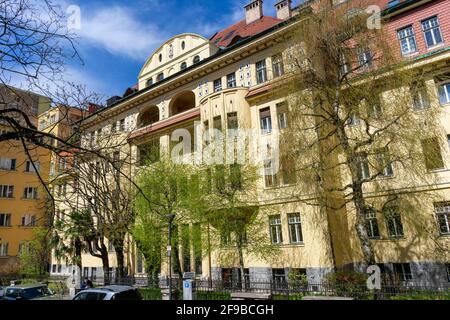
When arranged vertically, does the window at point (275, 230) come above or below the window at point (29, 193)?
below

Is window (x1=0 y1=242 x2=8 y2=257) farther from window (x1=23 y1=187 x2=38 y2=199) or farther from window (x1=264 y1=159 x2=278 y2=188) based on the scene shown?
window (x1=264 y1=159 x2=278 y2=188)

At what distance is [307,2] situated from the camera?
1889cm

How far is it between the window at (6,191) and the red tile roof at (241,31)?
3502cm

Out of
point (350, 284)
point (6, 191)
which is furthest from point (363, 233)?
point (6, 191)

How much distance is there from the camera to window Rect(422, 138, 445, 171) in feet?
52.7

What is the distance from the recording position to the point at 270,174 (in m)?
23.6

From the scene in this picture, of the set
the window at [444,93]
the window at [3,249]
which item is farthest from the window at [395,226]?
the window at [3,249]

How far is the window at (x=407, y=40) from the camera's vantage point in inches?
821

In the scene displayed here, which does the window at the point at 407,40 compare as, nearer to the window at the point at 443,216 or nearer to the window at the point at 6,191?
the window at the point at 443,216

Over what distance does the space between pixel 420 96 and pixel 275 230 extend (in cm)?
1275

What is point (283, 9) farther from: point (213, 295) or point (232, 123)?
point (213, 295)

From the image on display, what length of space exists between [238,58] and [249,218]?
14760 millimetres

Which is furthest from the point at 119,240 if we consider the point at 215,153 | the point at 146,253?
the point at 215,153
